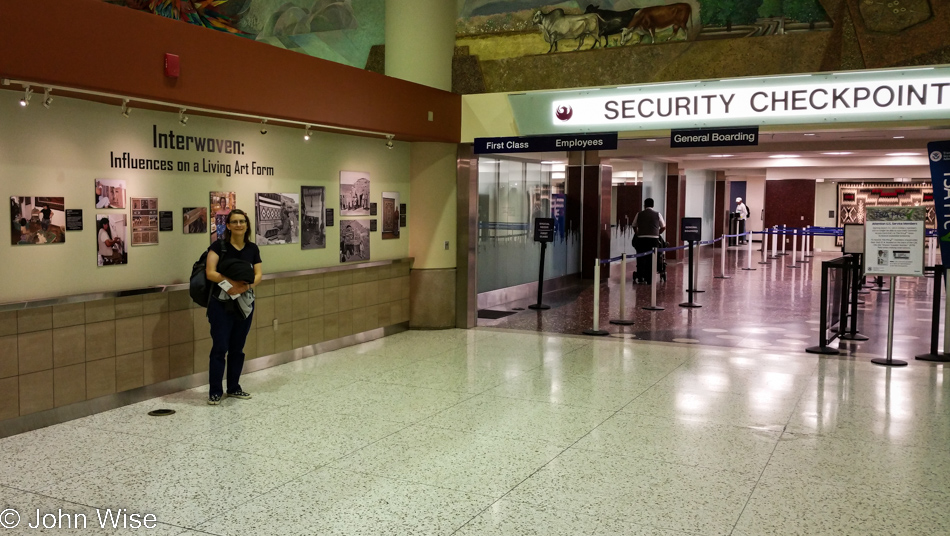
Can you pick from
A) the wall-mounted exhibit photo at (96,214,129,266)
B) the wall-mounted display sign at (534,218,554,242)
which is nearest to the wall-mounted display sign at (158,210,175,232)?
the wall-mounted exhibit photo at (96,214,129,266)

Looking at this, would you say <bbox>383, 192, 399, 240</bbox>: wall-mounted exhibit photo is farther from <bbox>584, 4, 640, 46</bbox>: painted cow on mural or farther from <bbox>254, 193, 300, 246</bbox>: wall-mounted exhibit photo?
<bbox>584, 4, 640, 46</bbox>: painted cow on mural

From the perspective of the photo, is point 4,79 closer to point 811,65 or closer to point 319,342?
point 319,342

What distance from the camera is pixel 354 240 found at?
995cm

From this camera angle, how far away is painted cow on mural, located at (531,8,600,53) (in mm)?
10656

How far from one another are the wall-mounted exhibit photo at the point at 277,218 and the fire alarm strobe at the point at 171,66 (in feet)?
6.61

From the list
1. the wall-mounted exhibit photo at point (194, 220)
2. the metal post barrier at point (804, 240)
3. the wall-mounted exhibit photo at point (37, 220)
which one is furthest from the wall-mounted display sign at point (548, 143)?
the metal post barrier at point (804, 240)

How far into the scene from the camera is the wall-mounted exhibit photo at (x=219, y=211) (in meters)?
7.90

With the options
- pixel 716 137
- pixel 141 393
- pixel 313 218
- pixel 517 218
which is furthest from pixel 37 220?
pixel 517 218

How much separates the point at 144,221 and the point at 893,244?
747cm

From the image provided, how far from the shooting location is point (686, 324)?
38.3 feet

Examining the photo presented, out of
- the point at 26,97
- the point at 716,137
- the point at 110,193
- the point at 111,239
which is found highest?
the point at 716,137

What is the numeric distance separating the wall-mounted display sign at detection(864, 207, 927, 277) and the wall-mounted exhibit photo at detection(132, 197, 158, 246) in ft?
23.2

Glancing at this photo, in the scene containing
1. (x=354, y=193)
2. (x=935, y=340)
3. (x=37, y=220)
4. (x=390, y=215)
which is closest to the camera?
(x=37, y=220)

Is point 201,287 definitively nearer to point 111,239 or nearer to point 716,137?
point 111,239
